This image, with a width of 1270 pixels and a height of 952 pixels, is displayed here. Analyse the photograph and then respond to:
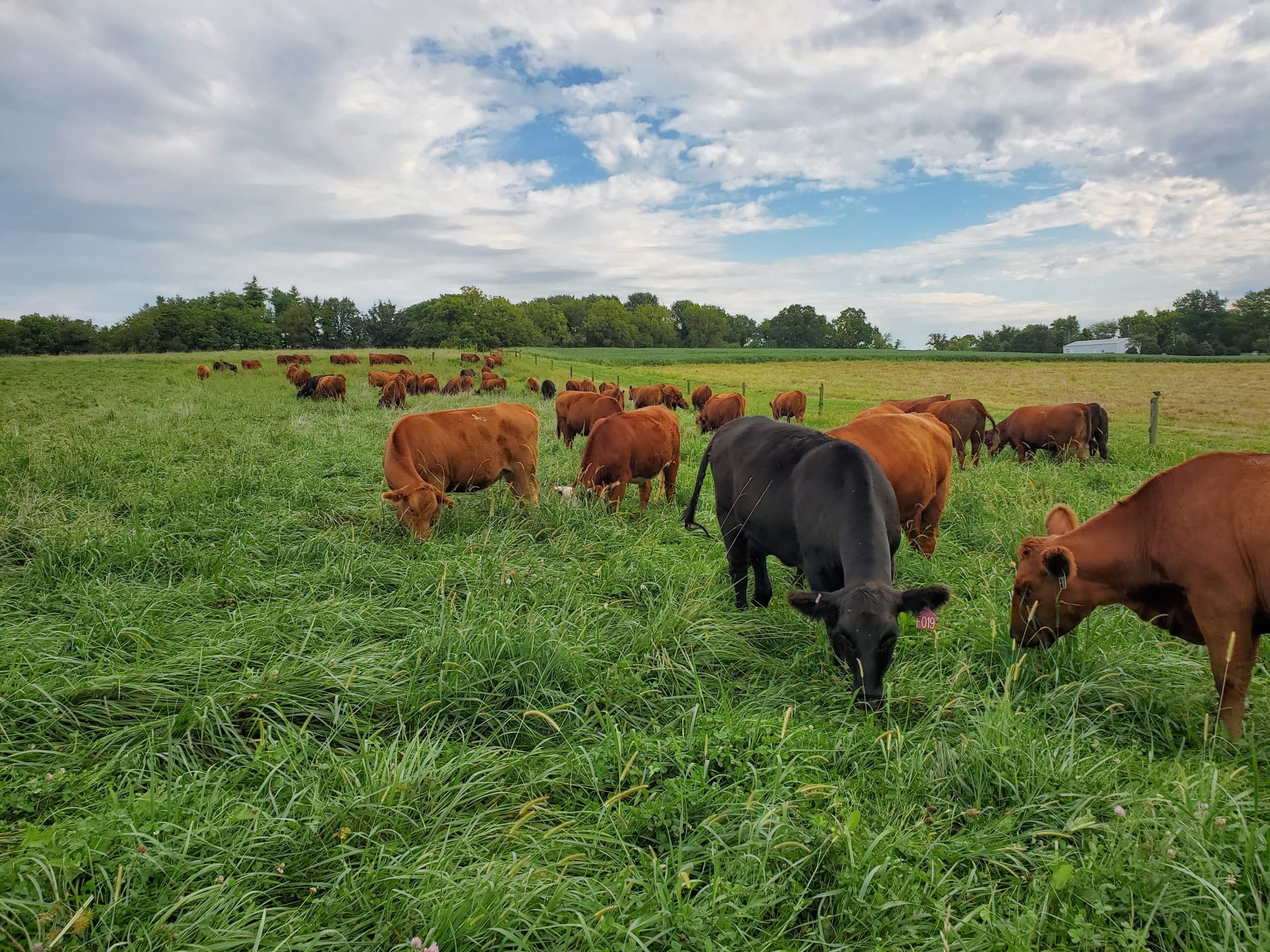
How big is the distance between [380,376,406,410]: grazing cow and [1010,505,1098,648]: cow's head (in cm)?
2051

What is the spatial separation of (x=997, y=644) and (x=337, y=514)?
6.48m

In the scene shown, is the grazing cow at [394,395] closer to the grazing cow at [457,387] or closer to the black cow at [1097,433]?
the grazing cow at [457,387]

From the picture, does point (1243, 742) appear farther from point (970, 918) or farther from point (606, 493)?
point (606, 493)

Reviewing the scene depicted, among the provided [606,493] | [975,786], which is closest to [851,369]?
[606,493]

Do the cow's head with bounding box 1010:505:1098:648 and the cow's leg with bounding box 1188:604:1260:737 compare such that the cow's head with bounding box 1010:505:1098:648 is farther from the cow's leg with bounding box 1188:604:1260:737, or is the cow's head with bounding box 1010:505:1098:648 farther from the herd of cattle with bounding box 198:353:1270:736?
the cow's leg with bounding box 1188:604:1260:737

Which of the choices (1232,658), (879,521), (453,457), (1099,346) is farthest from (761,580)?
(1099,346)

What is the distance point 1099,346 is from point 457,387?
12526 centimetres

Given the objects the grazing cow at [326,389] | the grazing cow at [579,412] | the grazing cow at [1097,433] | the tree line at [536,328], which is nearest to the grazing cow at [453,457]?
the grazing cow at [579,412]

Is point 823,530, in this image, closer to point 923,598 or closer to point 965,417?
point 923,598

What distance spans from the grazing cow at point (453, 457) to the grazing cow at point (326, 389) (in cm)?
1834

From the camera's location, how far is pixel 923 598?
138 inches

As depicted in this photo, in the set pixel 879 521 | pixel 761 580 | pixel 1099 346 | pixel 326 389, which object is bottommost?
pixel 761 580

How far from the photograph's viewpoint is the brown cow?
8.23m

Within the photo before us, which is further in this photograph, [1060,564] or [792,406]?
[792,406]
